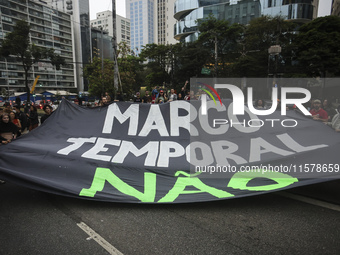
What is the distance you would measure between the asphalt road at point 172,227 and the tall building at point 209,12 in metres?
49.5

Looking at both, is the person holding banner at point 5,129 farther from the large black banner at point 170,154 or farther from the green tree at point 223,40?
the green tree at point 223,40

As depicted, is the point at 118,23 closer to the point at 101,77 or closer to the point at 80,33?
the point at 80,33

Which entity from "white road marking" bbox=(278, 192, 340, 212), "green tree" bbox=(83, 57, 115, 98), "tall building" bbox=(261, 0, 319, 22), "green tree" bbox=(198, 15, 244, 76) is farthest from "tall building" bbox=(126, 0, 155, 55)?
"white road marking" bbox=(278, 192, 340, 212)

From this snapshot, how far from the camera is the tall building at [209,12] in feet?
171

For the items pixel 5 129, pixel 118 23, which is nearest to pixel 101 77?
pixel 5 129

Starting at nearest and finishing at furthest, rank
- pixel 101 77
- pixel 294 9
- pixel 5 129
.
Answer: pixel 5 129
pixel 101 77
pixel 294 9

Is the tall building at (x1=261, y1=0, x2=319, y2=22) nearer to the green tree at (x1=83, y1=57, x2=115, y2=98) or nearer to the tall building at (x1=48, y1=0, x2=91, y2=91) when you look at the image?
the green tree at (x1=83, y1=57, x2=115, y2=98)

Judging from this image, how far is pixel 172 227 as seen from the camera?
3416 mm

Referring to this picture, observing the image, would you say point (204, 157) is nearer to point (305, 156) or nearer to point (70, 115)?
point (305, 156)

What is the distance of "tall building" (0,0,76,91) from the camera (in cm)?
6962

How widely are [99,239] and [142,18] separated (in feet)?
589

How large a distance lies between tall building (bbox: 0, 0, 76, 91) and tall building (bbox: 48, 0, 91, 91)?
5069mm

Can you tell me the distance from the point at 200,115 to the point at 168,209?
2206 millimetres

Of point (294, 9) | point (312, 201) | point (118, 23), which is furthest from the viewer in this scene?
point (118, 23)
